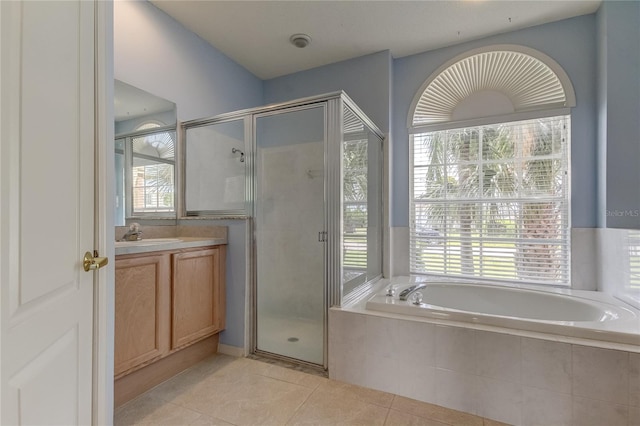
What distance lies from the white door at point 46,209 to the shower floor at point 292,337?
1.41 m

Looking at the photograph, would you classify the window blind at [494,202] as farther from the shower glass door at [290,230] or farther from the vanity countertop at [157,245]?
the vanity countertop at [157,245]

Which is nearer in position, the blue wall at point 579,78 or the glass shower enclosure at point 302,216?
the glass shower enclosure at point 302,216

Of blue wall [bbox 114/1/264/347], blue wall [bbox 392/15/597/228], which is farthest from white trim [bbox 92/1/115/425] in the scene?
blue wall [bbox 392/15/597/228]

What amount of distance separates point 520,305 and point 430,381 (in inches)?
47.6

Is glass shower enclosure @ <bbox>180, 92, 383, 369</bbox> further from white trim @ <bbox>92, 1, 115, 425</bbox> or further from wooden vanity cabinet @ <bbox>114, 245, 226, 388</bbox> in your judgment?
white trim @ <bbox>92, 1, 115, 425</bbox>

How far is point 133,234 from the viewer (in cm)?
208

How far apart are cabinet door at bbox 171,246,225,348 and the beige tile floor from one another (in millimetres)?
286

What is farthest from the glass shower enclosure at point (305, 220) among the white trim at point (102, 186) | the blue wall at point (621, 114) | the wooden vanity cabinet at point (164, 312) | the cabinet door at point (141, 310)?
the blue wall at point (621, 114)

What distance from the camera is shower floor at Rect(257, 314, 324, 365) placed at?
7.18 feet

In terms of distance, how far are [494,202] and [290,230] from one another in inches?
75.1

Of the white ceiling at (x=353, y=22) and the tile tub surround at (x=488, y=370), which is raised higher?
the white ceiling at (x=353, y=22)

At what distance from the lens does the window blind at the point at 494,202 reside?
262 centimetres

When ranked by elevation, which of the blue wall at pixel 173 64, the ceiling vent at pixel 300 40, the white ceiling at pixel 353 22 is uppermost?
the white ceiling at pixel 353 22

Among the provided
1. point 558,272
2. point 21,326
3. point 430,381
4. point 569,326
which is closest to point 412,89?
point 558,272
